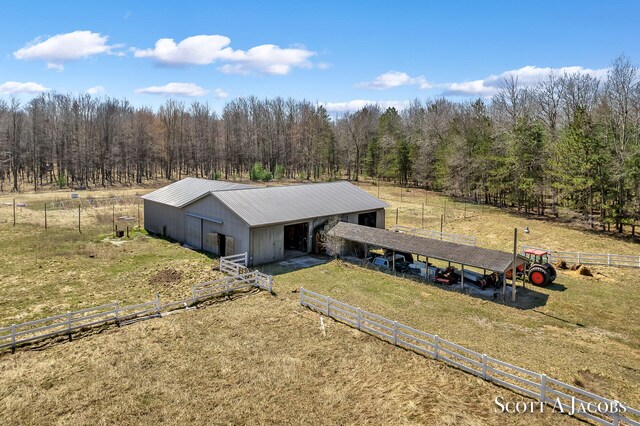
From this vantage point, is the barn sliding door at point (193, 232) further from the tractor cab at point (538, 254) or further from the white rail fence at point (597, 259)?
the white rail fence at point (597, 259)

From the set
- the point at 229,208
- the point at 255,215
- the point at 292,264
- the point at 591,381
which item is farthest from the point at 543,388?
the point at 229,208

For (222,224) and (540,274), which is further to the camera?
(222,224)

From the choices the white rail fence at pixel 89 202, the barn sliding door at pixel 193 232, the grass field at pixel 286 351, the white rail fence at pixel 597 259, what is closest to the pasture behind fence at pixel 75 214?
the white rail fence at pixel 89 202

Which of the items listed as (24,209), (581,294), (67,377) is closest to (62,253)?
(67,377)

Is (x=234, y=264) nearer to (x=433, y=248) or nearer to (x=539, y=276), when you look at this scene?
(x=433, y=248)

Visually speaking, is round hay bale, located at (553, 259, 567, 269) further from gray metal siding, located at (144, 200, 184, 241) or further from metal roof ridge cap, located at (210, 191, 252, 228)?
gray metal siding, located at (144, 200, 184, 241)

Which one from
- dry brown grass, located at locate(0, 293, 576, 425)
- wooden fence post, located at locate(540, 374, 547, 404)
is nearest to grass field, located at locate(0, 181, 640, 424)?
dry brown grass, located at locate(0, 293, 576, 425)

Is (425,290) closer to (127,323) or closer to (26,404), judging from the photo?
(127,323)
